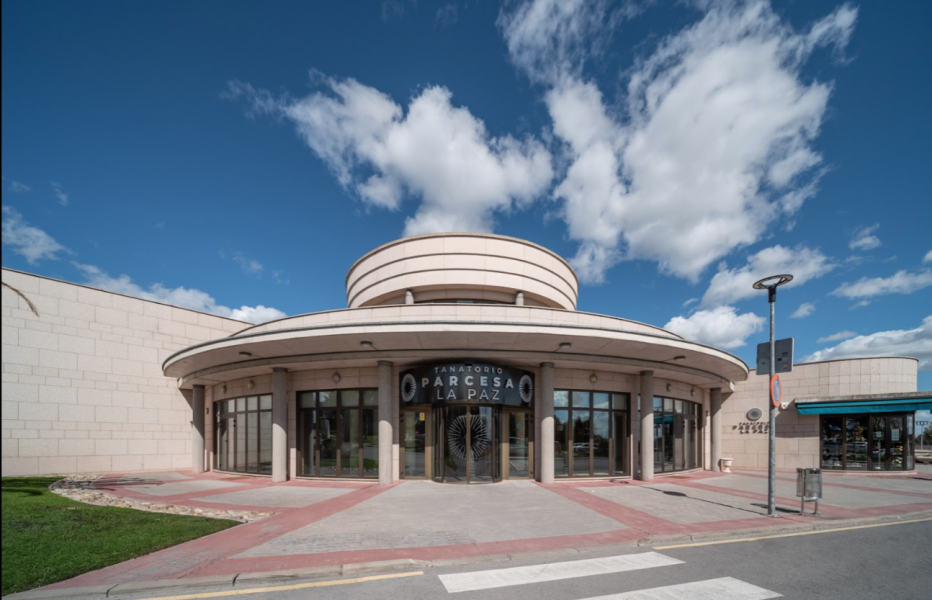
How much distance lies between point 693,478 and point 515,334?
1041 cm

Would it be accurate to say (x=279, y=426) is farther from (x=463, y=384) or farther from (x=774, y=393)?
(x=774, y=393)

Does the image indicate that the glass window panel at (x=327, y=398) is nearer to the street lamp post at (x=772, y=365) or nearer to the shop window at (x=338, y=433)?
the shop window at (x=338, y=433)

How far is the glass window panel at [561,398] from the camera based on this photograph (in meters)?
18.7

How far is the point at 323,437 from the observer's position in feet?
61.9

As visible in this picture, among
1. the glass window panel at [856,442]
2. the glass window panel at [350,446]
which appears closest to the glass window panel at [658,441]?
the glass window panel at [856,442]

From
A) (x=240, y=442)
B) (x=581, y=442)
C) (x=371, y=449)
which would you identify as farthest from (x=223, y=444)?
(x=581, y=442)

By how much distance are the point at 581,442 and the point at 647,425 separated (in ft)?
8.49

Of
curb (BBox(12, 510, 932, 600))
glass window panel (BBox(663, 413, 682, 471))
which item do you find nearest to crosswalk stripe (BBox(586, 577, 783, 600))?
curb (BBox(12, 510, 932, 600))

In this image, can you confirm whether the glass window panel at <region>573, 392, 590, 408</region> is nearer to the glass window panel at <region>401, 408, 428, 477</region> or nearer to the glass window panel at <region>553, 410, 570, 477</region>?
the glass window panel at <region>553, 410, 570, 477</region>

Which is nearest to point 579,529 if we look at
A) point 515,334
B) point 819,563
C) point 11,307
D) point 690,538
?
point 690,538

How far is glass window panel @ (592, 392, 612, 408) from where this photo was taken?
1934 centimetres

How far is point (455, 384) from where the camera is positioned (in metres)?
16.5

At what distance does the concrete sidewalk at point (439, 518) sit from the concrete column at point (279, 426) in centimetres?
61

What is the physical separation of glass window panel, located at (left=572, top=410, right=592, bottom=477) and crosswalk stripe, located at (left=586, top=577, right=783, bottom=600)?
1076 cm
